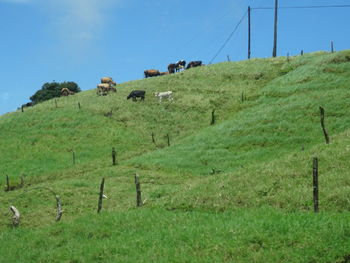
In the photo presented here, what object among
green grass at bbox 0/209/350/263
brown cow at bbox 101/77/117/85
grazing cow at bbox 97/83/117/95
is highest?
brown cow at bbox 101/77/117/85

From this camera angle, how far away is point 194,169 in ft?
125

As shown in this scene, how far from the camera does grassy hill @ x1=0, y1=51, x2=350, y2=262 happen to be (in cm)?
1573

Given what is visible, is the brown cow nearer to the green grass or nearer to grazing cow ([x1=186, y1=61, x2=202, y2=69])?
grazing cow ([x1=186, y1=61, x2=202, y2=69])

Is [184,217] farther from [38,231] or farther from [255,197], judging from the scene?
[38,231]

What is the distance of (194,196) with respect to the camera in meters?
23.0

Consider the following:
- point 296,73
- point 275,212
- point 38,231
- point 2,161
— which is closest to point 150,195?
point 38,231

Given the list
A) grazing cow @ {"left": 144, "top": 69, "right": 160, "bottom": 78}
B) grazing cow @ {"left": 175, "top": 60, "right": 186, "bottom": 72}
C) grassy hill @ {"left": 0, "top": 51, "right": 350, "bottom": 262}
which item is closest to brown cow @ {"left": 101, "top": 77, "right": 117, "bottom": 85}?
grassy hill @ {"left": 0, "top": 51, "right": 350, "bottom": 262}

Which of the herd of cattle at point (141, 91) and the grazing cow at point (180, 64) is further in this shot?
the grazing cow at point (180, 64)

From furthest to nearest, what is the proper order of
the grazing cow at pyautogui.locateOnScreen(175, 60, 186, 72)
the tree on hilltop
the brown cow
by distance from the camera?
the tree on hilltop → the grazing cow at pyautogui.locateOnScreen(175, 60, 186, 72) → the brown cow

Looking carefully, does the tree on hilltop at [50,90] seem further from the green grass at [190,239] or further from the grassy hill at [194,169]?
the green grass at [190,239]

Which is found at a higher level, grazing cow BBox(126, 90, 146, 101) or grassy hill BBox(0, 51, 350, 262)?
grazing cow BBox(126, 90, 146, 101)

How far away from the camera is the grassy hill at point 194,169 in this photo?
15.7m

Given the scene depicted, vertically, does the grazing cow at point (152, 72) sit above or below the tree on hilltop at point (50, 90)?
above

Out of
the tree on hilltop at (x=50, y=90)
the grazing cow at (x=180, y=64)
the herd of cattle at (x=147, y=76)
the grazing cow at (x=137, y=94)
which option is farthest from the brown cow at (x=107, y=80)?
the tree on hilltop at (x=50, y=90)
